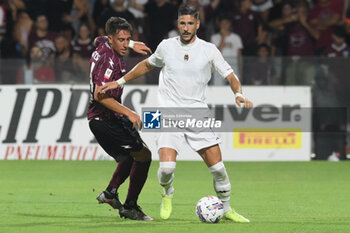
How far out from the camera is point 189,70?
9242 mm

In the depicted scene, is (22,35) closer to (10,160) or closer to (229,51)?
(10,160)

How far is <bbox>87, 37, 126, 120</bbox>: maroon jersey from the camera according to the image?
945cm

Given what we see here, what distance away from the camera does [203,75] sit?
9297 mm

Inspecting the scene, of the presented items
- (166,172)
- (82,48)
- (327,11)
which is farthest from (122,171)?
(327,11)

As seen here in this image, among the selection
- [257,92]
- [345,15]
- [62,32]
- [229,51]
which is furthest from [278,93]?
[62,32]

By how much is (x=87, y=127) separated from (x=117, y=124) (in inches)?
270

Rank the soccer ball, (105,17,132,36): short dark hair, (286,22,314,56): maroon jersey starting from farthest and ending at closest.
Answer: (286,22,314,56): maroon jersey → (105,17,132,36): short dark hair → the soccer ball

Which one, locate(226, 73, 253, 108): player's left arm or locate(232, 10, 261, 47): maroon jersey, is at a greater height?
locate(226, 73, 253, 108): player's left arm

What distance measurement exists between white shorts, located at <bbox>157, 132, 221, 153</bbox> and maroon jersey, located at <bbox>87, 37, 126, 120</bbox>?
0.76 metres

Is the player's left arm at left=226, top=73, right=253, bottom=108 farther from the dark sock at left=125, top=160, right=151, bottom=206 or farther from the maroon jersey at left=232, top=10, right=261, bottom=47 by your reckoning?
the maroon jersey at left=232, top=10, right=261, bottom=47

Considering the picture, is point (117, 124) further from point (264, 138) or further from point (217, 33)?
point (217, 33)

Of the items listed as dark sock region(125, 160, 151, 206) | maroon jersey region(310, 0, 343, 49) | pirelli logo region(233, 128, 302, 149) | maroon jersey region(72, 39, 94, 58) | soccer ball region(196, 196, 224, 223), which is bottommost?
pirelli logo region(233, 128, 302, 149)

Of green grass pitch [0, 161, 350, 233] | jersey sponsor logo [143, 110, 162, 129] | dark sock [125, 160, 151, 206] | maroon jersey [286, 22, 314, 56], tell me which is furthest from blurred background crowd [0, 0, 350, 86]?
dark sock [125, 160, 151, 206]

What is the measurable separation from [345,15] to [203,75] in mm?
10302
